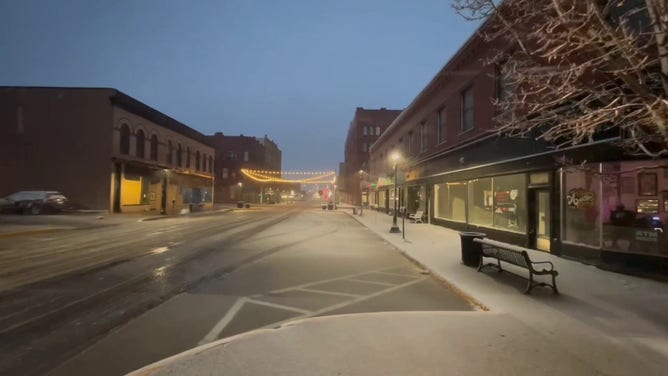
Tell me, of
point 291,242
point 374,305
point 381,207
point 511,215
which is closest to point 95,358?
point 374,305

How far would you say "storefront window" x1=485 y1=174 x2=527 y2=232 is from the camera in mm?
15609

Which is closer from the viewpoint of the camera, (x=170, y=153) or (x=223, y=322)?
(x=223, y=322)

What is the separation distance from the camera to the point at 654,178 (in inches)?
416

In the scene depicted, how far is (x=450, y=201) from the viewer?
23.4 meters

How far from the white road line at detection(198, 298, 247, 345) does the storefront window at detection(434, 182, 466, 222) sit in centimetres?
1554

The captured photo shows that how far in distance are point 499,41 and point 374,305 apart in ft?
42.3

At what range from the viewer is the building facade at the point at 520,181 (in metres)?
10.6

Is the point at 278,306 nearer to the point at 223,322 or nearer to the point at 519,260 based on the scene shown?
the point at 223,322

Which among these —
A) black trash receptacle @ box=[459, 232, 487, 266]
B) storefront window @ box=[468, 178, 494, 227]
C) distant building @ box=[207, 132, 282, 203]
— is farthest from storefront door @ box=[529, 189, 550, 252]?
distant building @ box=[207, 132, 282, 203]

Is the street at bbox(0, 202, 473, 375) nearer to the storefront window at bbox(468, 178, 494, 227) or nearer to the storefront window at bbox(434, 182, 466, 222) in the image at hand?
the storefront window at bbox(468, 178, 494, 227)

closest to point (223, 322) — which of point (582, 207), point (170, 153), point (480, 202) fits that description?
point (582, 207)

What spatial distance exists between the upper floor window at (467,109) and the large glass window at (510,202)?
377cm

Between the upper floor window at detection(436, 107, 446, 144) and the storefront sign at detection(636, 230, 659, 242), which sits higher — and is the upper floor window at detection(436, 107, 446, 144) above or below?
above

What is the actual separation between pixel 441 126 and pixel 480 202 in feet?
22.8
